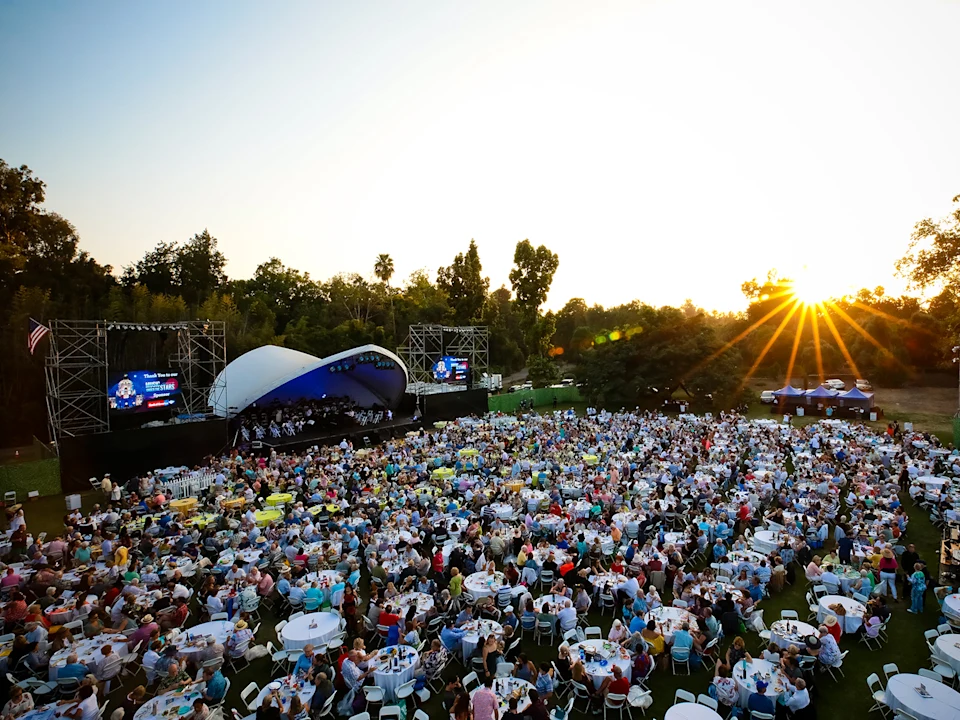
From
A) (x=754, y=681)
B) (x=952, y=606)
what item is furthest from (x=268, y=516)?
(x=952, y=606)

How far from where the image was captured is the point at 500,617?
859 cm

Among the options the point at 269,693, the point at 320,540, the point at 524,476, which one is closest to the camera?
the point at 269,693

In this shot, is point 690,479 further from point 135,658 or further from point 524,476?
point 135,658

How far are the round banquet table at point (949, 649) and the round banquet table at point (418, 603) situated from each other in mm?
7146

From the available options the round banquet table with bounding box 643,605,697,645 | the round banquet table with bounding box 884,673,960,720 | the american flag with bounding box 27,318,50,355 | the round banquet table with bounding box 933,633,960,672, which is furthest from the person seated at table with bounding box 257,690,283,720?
the american flag with bounding box 27,318,50,355

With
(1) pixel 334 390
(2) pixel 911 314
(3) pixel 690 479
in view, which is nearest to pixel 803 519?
(3) pixel 690 479

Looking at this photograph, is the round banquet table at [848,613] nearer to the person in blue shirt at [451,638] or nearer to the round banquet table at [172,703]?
the person in blue shirt at [451,638]

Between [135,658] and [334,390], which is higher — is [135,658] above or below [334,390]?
below

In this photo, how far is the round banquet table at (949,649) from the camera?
707cm

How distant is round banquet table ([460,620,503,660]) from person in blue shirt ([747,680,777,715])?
3.22 meters

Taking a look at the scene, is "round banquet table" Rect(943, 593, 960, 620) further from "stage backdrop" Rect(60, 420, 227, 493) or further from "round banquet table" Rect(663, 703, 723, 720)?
"stage backdrop" Rect(60, 420, 227, 493)

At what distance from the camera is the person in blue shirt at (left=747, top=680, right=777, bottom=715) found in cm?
623

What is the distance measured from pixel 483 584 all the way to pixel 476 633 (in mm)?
1522

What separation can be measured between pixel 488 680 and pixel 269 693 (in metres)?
2.67
